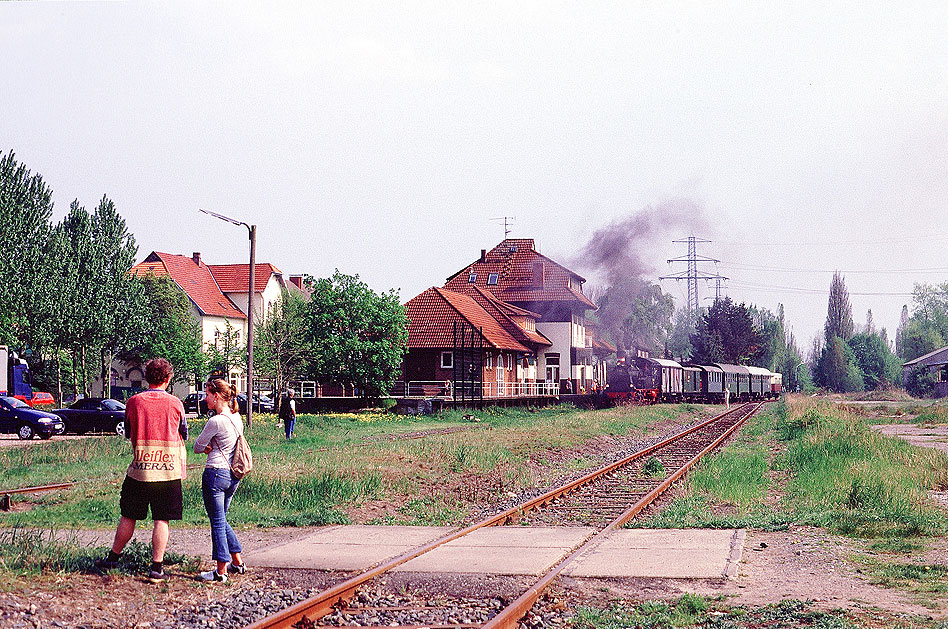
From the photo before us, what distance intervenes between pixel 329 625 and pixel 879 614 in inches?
165

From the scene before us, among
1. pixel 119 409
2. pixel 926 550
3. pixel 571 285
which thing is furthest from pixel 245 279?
pixel 926 550

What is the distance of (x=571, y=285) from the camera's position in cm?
7056

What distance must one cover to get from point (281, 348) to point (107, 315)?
37.7ft

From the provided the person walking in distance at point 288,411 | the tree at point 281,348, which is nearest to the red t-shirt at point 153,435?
the person walking in distance at point 288,411

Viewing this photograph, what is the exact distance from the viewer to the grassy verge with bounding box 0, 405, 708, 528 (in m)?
13.6

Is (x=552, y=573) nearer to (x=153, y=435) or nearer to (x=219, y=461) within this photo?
(x=219, y=461)

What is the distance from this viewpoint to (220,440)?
28.0 feet

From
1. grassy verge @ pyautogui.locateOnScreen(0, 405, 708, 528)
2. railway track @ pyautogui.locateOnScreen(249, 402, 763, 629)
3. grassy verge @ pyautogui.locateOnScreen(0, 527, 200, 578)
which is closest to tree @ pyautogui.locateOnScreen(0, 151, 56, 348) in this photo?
grassy verge @ pyautogui.locateOnScreen(0, 405, 708, 528)

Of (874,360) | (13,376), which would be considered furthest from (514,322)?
(874,360)

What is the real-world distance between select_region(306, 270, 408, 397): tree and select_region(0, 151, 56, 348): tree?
1416 cm

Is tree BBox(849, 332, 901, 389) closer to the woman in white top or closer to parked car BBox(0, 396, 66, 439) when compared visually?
parked car BBox(0, 396, 66, 439)

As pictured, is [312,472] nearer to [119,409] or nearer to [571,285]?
[119,409]

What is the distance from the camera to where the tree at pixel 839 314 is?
438 feet

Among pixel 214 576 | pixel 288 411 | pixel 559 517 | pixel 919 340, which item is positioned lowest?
pixel 559 517
